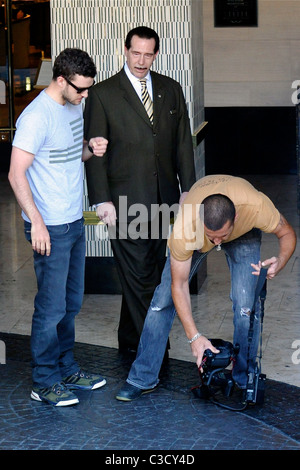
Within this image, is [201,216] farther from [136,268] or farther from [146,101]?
[146,101]

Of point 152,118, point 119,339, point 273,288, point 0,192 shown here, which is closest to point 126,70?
point 152,118

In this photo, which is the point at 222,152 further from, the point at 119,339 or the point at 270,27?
the point at 119,339

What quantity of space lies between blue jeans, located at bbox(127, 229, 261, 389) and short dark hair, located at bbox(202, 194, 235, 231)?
50 cm

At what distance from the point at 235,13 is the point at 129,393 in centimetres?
671

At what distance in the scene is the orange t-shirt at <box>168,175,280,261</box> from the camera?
477cm

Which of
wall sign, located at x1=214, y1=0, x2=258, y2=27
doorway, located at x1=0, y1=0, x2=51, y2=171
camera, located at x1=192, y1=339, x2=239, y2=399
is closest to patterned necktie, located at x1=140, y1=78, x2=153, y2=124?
camera, located at x1=192, y1=339, x2=239, y2=399

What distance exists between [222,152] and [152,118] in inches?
228

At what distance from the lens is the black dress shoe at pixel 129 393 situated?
5.14m

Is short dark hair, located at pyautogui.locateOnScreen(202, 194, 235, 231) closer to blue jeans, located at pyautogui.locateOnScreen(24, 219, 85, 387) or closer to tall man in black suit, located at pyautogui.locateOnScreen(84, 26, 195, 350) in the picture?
blue jeans, located at pyautogui.locateOnScreen(24, 219, 85, 387)

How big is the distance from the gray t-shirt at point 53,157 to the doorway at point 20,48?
7.26 m

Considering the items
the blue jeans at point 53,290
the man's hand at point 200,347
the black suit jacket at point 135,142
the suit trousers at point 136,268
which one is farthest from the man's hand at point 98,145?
the man's hand at point 200,347

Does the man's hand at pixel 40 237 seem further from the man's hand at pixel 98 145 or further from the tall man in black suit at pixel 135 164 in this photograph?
the tall man in black suit at pixel 135 164

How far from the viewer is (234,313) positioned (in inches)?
204

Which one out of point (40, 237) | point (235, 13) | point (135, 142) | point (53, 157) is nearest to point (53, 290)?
point (40, 237)
